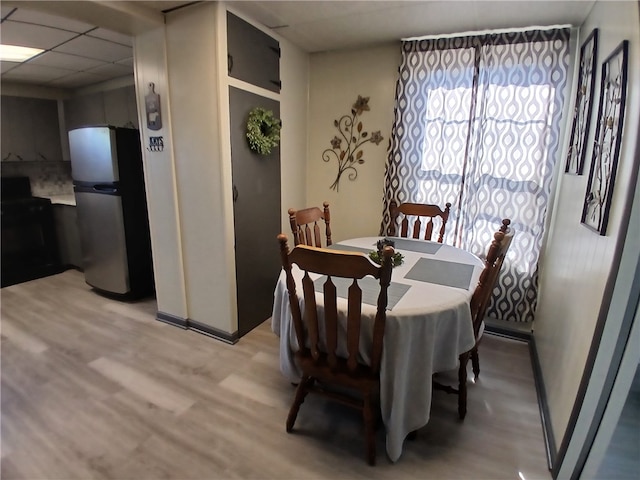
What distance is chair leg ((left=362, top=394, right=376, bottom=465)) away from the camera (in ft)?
4.83

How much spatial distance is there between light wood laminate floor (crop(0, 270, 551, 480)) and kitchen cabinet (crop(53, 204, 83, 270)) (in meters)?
1.52

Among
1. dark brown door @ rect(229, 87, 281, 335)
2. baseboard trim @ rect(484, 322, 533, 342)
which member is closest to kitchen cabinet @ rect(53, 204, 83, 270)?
dark brown door @ rect(229, 87, 281, 335)

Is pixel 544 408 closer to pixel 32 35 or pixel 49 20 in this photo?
pixel 49 20

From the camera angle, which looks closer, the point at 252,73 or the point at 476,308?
the point at 476,308

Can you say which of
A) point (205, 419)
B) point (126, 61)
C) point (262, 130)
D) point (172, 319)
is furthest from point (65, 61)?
point (205, 419)

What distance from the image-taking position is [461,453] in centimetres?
158

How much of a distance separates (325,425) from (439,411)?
0.66 m

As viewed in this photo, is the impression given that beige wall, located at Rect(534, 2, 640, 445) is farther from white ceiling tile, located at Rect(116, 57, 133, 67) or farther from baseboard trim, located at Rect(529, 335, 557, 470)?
white ceiling tile, located at Rect(116, 57, 133, 67)

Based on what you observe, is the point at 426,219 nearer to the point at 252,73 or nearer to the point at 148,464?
the point at 252,73

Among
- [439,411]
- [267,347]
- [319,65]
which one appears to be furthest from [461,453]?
[319,65]

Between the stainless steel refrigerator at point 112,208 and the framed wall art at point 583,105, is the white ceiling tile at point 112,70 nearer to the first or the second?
the stainless steel refrigerator at point 112,208

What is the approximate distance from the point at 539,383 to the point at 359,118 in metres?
2.40

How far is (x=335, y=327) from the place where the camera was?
1.40 metres

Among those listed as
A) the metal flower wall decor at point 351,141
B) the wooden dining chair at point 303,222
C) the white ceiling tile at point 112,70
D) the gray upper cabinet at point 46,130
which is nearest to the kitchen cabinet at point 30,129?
the gray upper cabinet at point 46,130
